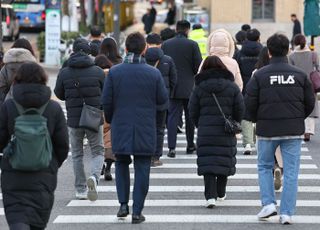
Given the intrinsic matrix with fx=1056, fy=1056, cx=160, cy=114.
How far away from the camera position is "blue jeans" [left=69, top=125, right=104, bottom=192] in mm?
11531

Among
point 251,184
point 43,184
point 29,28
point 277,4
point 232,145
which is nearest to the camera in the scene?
point 43,184

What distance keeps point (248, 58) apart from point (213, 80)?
5.43 metres

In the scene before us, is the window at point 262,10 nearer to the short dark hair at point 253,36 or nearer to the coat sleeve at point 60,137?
the short dark hair at point 253,36

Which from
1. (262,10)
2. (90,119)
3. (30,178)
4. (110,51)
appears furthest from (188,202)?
(262,10)

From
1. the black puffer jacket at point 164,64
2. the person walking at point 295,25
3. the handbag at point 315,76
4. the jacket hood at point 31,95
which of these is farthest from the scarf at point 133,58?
the person walking at point 295,25

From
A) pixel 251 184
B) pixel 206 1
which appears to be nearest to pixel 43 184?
pixel 251 184

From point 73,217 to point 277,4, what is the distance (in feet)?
108

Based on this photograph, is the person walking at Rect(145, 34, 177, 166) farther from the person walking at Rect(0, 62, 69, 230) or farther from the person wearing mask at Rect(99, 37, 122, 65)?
the person walking at Rect(0, 62, 69, 230)

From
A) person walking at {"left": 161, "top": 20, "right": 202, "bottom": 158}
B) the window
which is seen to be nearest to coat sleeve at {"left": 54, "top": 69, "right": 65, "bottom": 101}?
person walking at {"left": 161, "top": 20, "right": 202, "bottom": 158}

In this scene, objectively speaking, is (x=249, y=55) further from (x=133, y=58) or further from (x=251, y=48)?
(x=133, y=58)

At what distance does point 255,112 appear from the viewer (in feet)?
32.9

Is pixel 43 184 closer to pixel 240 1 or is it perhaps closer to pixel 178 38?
pixel 178 38

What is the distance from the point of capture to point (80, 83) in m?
11.5

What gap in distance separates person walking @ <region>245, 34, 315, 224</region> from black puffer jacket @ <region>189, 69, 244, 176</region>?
77cm
